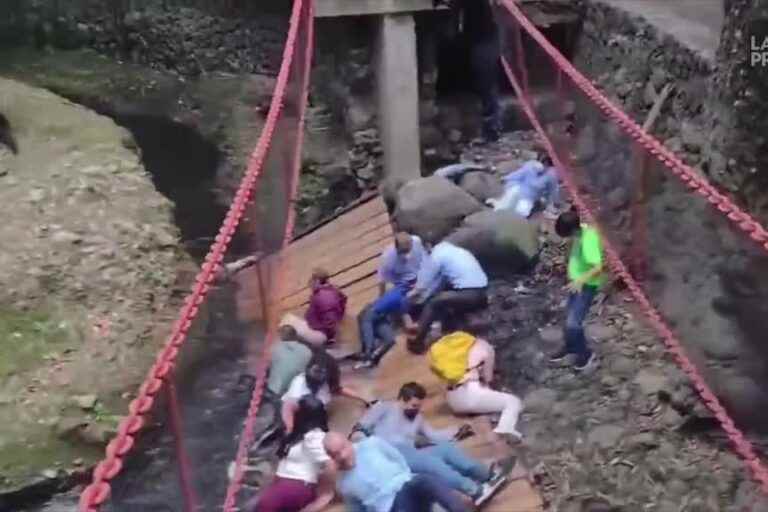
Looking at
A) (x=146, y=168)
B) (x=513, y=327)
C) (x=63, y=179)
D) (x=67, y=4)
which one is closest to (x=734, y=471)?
(x=513, y=327)

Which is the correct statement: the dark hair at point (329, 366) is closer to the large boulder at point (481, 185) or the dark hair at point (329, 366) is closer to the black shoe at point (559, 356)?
the black shoe at point (559, 356)

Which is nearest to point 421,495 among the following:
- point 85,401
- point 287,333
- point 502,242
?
point 287,333

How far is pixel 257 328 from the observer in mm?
5613

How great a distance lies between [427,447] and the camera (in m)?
5.70

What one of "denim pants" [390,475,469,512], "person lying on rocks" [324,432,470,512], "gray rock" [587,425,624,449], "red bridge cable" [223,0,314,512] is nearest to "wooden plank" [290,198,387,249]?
"red bridge cable" [223,0,314,512]

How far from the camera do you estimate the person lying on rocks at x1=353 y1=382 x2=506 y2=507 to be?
5.48 metres

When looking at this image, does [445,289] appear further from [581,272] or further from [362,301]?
[581,272]

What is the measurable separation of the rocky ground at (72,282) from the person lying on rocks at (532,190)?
2877 millimetres

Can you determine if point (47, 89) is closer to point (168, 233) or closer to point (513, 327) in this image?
point (168, 233)

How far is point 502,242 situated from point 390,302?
1.41 metres

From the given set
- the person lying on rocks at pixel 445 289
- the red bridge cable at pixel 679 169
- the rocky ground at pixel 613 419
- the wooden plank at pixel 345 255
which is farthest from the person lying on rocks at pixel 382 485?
the wooden plank at pixel 345 255

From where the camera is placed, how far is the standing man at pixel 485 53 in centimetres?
1087

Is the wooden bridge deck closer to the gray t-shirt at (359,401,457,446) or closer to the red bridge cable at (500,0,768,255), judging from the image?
the gray t-shirt at (359,401,457,446)

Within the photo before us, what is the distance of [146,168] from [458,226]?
4166 millimetres
